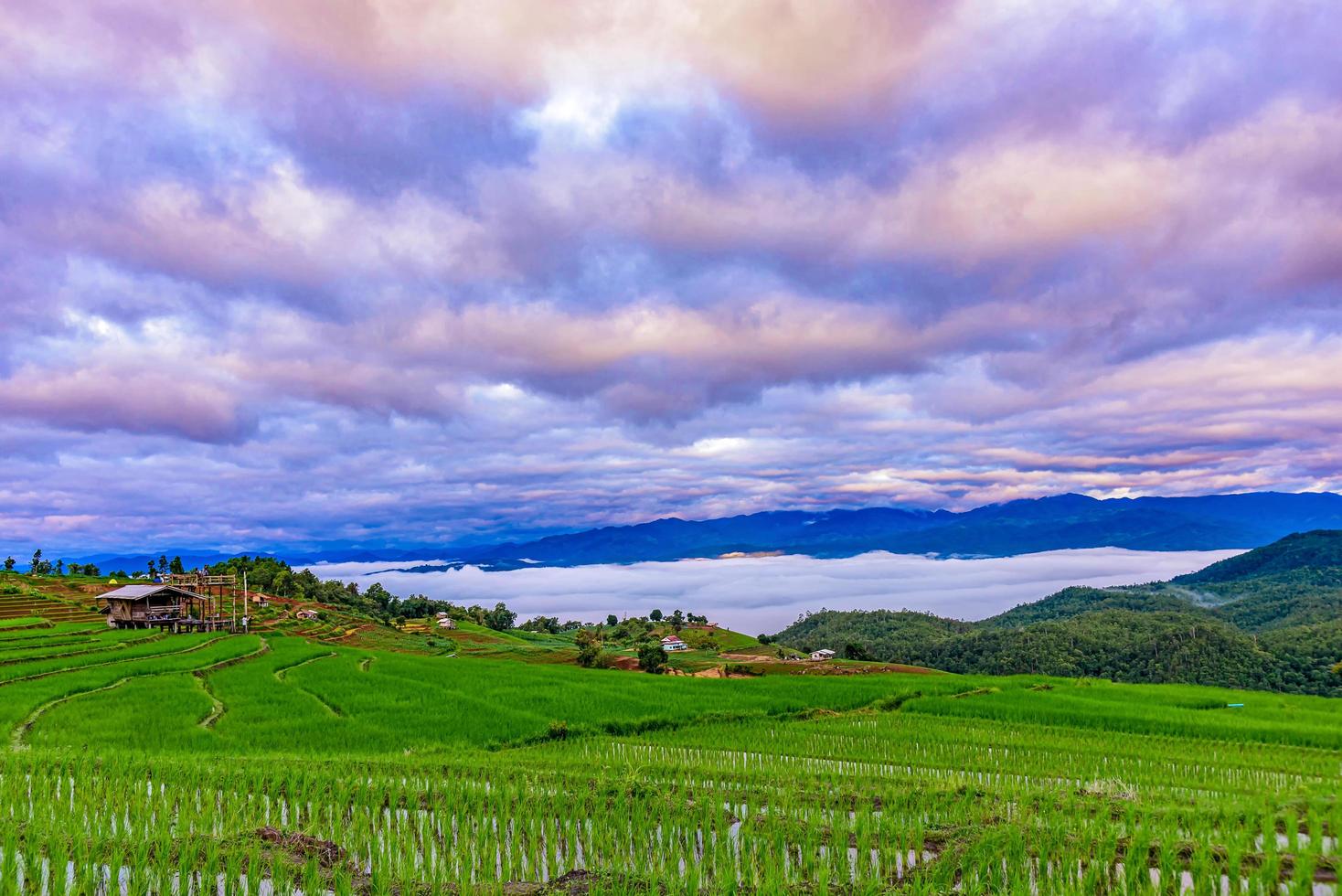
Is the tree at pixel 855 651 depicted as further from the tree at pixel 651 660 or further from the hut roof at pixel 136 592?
the hut roof at pixel 136 592

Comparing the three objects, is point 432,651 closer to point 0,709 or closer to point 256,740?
point 0,709

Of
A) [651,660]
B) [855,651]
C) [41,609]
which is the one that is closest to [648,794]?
[651,660]

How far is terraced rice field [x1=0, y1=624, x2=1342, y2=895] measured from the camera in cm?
714

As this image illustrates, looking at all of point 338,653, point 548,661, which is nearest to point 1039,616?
point 548,661

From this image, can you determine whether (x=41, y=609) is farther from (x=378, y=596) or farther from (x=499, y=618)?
(x=499, y=618)

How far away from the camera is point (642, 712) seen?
73.7 ft

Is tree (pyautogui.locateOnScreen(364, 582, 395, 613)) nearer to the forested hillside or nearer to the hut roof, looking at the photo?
the hut roof

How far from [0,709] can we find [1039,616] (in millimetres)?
184294

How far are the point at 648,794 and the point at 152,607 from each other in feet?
216

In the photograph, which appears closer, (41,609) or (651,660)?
(651,660)

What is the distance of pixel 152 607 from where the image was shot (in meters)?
57.4

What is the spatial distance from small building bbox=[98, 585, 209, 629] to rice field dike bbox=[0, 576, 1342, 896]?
3767cm

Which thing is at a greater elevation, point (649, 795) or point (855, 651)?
point (649, 795)

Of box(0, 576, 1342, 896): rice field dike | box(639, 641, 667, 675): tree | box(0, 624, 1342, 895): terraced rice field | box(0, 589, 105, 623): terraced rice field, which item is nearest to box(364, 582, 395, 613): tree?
box(0, 589, 105, 623): terraced rice field
